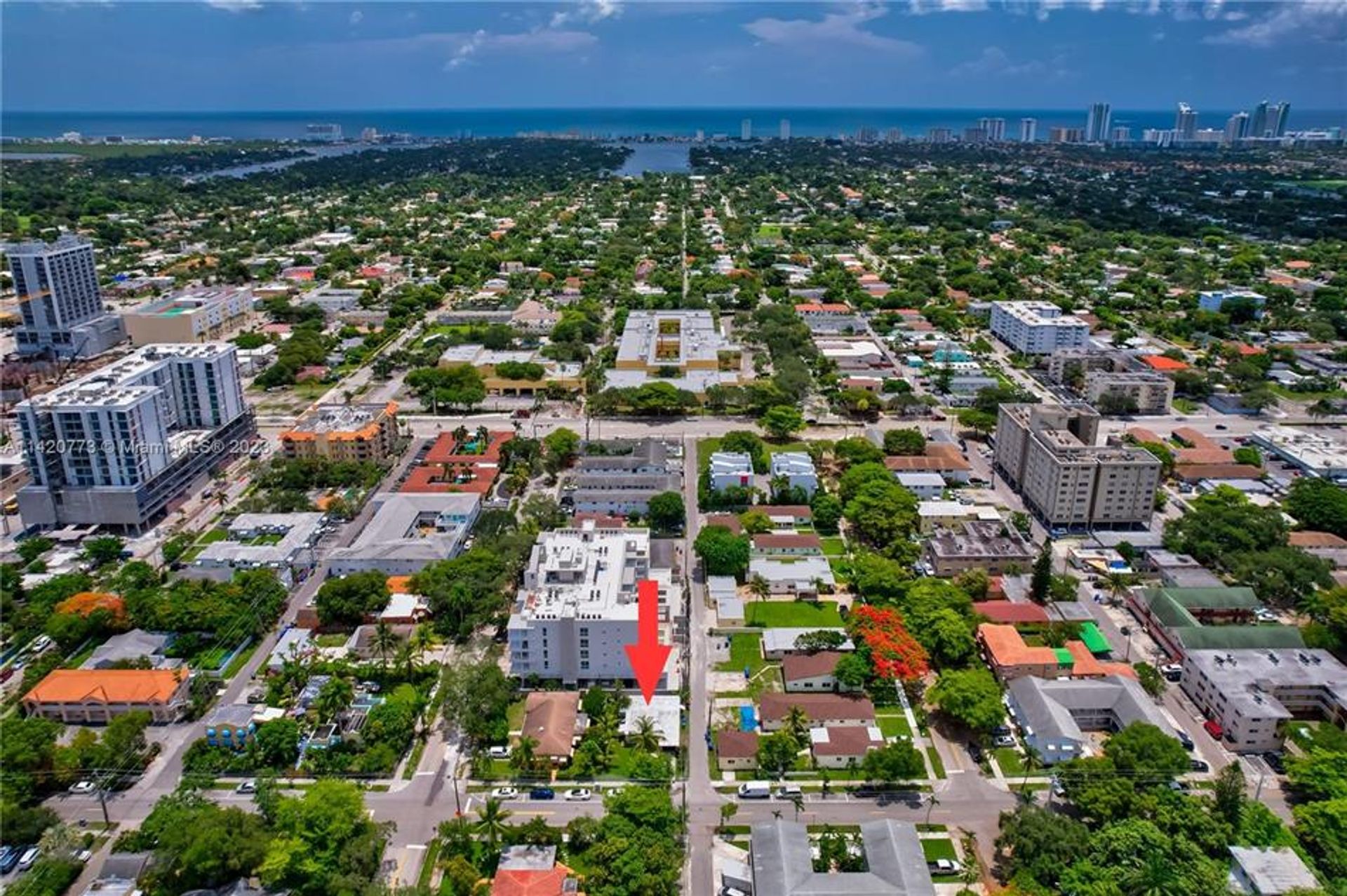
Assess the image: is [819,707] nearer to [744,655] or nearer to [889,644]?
[889,644]

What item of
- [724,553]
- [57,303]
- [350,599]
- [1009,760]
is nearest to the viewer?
[1009,760]

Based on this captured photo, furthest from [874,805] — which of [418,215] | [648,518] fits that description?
[418,215]

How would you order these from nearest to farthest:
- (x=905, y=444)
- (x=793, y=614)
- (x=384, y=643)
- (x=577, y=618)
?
(x=577, y=618) < (x=384, y=643) < (x=793, y=614) < (x=905, y=444)

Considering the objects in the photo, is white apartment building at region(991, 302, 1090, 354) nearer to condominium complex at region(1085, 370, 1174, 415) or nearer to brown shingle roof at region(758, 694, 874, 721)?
condominium complex at region(1085, 370, 1174, 415)

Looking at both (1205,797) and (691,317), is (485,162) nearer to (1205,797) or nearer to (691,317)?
(691,317)

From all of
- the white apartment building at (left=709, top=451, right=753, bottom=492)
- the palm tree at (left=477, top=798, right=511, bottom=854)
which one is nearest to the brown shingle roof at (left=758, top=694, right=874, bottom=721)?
the palm tree at (left=477, top=798, right=511, bottom=854)

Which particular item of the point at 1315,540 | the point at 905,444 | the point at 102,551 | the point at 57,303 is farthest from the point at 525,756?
the point at 57,303
